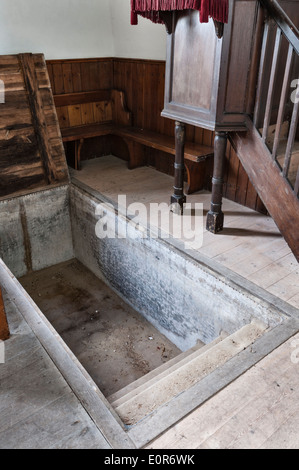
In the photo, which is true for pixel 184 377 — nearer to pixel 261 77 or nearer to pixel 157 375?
pixel 157 375

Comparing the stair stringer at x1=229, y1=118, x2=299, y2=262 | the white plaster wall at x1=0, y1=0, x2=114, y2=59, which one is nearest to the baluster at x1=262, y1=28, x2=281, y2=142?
the stair stringer at x1=229, y1=118, x2=299, y2=262

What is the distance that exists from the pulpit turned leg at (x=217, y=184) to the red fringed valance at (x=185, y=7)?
755mm

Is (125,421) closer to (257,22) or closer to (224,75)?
(224,75)

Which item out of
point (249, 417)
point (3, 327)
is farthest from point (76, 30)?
point (249, 417)

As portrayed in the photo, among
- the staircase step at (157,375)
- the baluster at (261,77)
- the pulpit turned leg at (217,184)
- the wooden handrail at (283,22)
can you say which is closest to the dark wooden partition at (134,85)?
the pulpit turned leg at (217,184)

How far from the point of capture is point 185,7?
2.37 m

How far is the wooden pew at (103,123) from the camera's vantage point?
4.18 metres

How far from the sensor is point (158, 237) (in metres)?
3.00

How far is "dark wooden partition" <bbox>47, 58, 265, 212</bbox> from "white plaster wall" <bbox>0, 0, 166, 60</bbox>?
98mm

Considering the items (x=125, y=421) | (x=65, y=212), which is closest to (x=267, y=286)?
(x=125, y=421)

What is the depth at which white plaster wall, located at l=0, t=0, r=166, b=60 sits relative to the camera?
3.89m

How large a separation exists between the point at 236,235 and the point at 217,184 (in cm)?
43

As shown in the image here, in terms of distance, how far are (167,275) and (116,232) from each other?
0.73 metres

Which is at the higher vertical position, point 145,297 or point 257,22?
point 257,22
